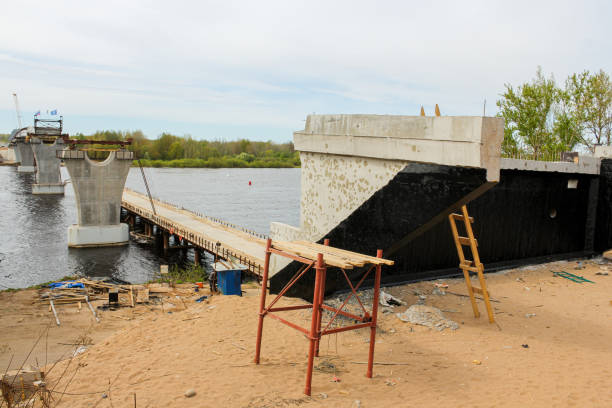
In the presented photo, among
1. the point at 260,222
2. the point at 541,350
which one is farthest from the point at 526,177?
the point at 260,222

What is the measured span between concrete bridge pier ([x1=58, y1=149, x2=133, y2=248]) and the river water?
104cm

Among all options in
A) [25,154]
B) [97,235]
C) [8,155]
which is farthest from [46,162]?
[8,155]

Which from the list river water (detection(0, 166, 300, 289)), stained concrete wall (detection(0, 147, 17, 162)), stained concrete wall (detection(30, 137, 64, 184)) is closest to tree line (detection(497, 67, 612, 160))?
river water (detection(0, 166, 300, 289))

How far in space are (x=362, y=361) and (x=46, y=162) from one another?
69.7 metres

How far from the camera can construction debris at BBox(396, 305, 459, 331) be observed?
10.5 metres

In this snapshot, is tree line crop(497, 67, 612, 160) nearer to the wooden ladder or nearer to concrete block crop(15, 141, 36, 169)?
the wooden ladder

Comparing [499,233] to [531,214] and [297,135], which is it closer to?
[531,214]

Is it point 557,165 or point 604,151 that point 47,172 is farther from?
point 604,151

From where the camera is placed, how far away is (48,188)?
66.8 m

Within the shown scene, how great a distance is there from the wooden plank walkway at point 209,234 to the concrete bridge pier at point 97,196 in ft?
11.6

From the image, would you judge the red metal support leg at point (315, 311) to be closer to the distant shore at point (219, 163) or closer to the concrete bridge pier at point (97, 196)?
the concrete bridge pier at point (97, 196)

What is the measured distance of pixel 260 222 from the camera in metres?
46.8

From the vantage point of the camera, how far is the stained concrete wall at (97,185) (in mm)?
34594

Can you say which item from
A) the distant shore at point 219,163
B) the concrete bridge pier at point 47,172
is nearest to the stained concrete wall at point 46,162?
the concrete bridge pier at point 47,172
